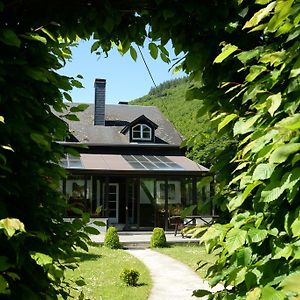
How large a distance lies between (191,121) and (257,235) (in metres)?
39.7

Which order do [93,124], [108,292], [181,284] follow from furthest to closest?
1. [93,124]
2. [181,284]
3. [108,292]

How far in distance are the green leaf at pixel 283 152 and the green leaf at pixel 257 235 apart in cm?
41

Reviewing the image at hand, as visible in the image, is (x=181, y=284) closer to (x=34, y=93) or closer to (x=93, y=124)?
(x=34, y=93)

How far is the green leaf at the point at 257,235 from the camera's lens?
6.31 feet

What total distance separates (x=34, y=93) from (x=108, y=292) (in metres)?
6.36

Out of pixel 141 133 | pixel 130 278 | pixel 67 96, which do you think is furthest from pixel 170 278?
pixel 141 133

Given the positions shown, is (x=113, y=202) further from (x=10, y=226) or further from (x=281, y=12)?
(x=281, y=12)

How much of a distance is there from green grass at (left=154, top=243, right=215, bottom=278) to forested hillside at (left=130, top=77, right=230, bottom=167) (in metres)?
2.79

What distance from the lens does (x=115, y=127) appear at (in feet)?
85.1

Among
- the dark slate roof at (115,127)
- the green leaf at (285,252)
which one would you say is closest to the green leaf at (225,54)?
the green leaf at (285,252)

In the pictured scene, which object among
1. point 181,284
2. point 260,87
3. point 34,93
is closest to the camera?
point 260,87

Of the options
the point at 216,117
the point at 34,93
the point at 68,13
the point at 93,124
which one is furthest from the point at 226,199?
the point at 93,124

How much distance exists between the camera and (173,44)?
2.80 metres

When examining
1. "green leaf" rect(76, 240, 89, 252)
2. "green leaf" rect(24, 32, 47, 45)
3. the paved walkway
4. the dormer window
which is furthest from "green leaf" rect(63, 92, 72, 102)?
the dormer window
